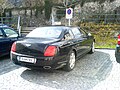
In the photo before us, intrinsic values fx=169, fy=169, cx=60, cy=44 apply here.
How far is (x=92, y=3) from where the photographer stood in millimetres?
16516

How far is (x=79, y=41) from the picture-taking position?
19.4ft

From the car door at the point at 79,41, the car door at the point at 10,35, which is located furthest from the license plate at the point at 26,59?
the car door at the point at 10,35

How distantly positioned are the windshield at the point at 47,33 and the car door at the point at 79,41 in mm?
681

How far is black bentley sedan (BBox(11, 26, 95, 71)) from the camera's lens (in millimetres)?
4539

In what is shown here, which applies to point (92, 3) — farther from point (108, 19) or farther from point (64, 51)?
point (64, 51)

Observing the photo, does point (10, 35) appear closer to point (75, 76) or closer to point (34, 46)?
point (34, 46)

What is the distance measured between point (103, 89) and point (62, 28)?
8.03ft

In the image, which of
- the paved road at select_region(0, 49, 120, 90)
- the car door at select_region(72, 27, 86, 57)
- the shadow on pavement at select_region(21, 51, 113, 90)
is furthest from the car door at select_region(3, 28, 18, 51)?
the car door at select_region(72, 27, 86, 57)

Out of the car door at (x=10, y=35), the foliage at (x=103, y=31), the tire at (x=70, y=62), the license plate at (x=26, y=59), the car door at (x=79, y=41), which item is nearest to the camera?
the license plate at (x=26, y=59)

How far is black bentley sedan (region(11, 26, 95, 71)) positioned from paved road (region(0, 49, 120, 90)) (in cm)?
35

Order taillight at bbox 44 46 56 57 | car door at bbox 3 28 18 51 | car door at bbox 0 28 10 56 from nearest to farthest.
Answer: taillight at bbox 44 46 56 57, car door at bbox 0 28 10 56, car door at bbox 3 28 18 51

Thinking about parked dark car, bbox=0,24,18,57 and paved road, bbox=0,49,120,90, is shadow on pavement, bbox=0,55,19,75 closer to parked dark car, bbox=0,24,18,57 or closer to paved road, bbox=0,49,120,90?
paved road, bbox=0,49,120,90

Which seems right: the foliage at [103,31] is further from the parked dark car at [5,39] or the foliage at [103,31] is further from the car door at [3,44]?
the car door at [3,44]

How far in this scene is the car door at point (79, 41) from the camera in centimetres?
572
